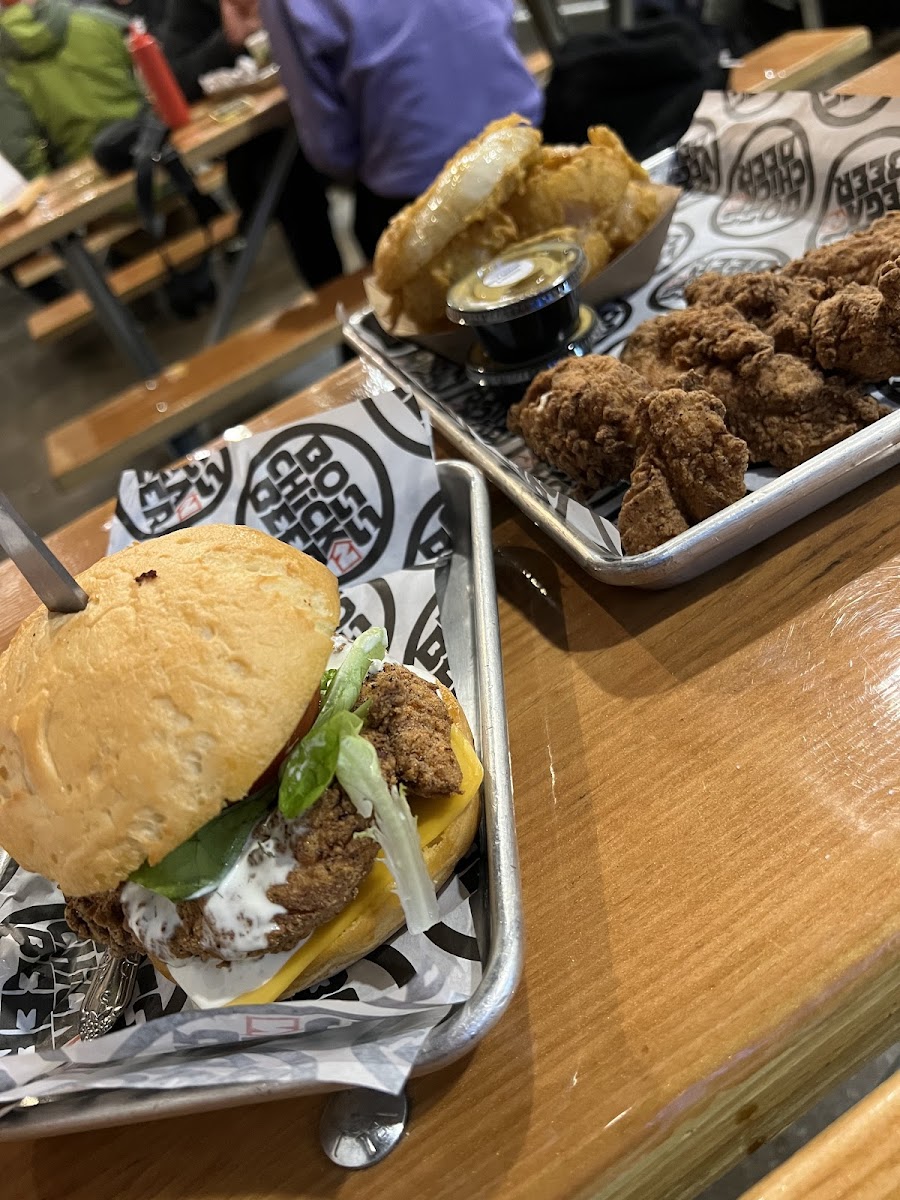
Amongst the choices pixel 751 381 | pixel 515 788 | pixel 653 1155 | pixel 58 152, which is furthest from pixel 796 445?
pixel 58 152

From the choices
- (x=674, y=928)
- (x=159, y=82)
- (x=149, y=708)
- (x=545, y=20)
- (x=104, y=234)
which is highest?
(x=159, y=82)

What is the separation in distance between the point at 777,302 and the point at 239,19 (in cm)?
513

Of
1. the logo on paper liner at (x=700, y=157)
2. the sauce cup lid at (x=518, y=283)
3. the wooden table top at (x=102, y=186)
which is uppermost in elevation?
the wooden table top at (x=102, y=186)

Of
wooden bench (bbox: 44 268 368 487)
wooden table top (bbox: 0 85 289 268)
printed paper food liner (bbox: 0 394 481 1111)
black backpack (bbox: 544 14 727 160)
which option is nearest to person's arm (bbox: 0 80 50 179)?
wooden table top (bbox: 0 85 289 268)

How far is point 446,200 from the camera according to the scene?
2.02 metres

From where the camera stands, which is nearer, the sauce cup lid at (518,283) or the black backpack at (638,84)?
the sauce cup lid at (518,283)

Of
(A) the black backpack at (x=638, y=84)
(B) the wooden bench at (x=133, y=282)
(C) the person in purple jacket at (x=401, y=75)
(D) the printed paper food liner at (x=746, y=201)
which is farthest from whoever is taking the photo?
(B) the wooden bench at (x=133, y=282)

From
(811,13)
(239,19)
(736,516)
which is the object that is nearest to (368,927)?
(736,516)

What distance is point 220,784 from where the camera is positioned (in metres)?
0.99

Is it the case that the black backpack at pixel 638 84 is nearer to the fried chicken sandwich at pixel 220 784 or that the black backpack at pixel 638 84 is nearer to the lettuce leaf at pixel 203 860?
the fried chicken sandwich at pixel 220 784

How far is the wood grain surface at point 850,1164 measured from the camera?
2.41 ft

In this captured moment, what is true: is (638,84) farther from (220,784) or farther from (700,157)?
(220,784)

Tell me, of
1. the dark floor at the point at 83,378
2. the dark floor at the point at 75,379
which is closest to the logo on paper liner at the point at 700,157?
the dark floor at the point at 75,379

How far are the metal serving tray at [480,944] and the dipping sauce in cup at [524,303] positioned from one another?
2.19 feet
